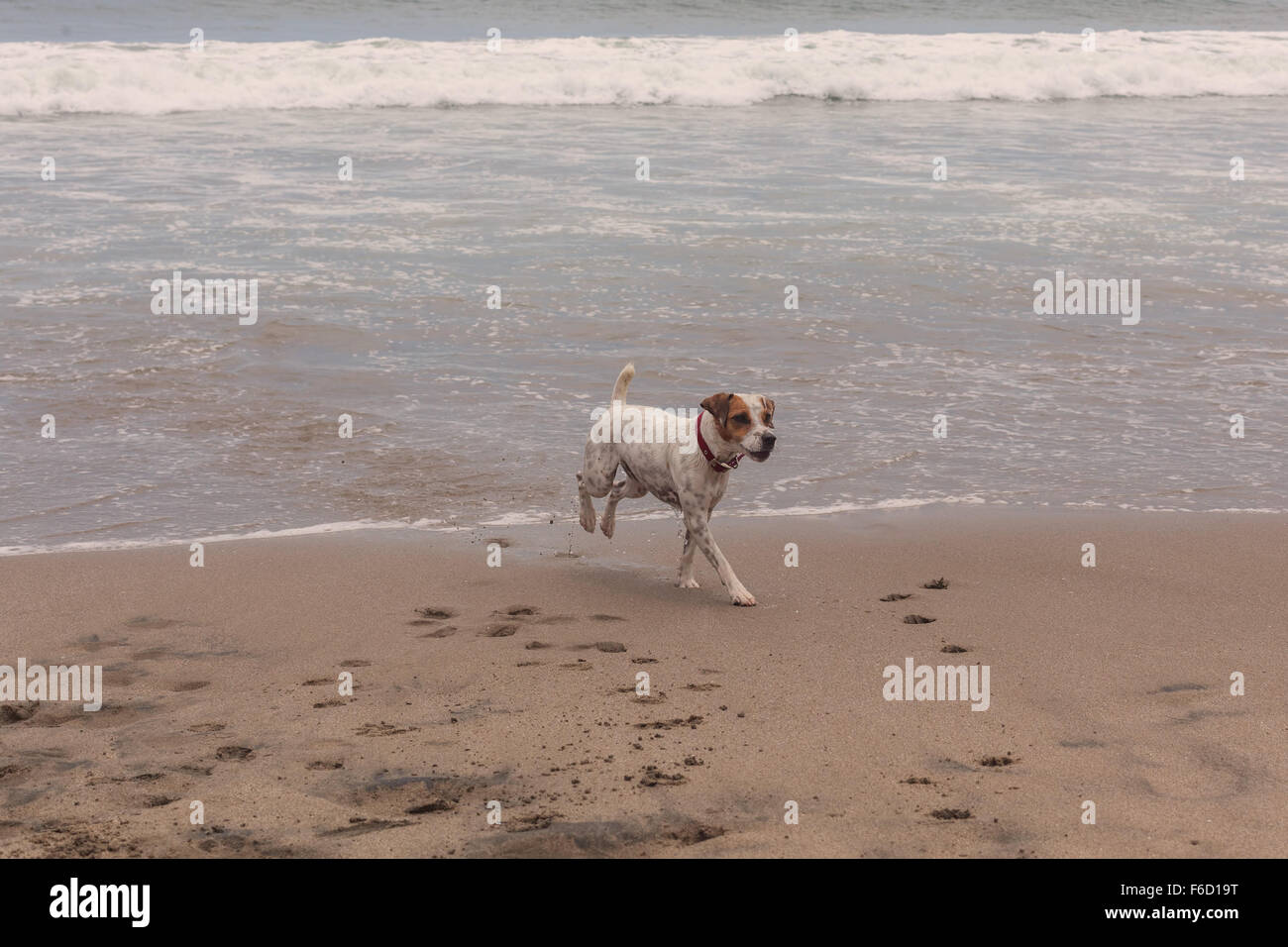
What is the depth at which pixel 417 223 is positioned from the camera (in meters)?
14.4

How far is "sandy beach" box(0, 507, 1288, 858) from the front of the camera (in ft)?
13.0

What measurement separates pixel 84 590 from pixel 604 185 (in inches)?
453

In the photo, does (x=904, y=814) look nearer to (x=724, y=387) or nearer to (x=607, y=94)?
(x=724, y=387)

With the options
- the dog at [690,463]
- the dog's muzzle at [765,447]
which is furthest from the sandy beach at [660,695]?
the dog's muzzle at [765,447]

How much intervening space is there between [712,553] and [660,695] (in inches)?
47.6

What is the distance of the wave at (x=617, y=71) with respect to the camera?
24.4 m

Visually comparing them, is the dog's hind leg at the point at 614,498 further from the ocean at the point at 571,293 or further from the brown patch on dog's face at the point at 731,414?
the brown patch on dog's face at the point at 731,414

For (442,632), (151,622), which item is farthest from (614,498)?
(151,622)

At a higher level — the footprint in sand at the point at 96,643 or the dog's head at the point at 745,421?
the dog's head at the point at 745,421

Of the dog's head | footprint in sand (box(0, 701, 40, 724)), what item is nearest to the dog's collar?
the dog's head

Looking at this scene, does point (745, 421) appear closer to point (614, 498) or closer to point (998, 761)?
point (614, 498)

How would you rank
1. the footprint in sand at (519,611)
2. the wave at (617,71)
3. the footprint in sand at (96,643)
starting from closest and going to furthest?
the footprint in sand at (96,643)
the footprint in sand at (519,611)
the wave at (617,71)

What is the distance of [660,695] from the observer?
16.6 ft

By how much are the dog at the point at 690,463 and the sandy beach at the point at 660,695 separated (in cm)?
24
